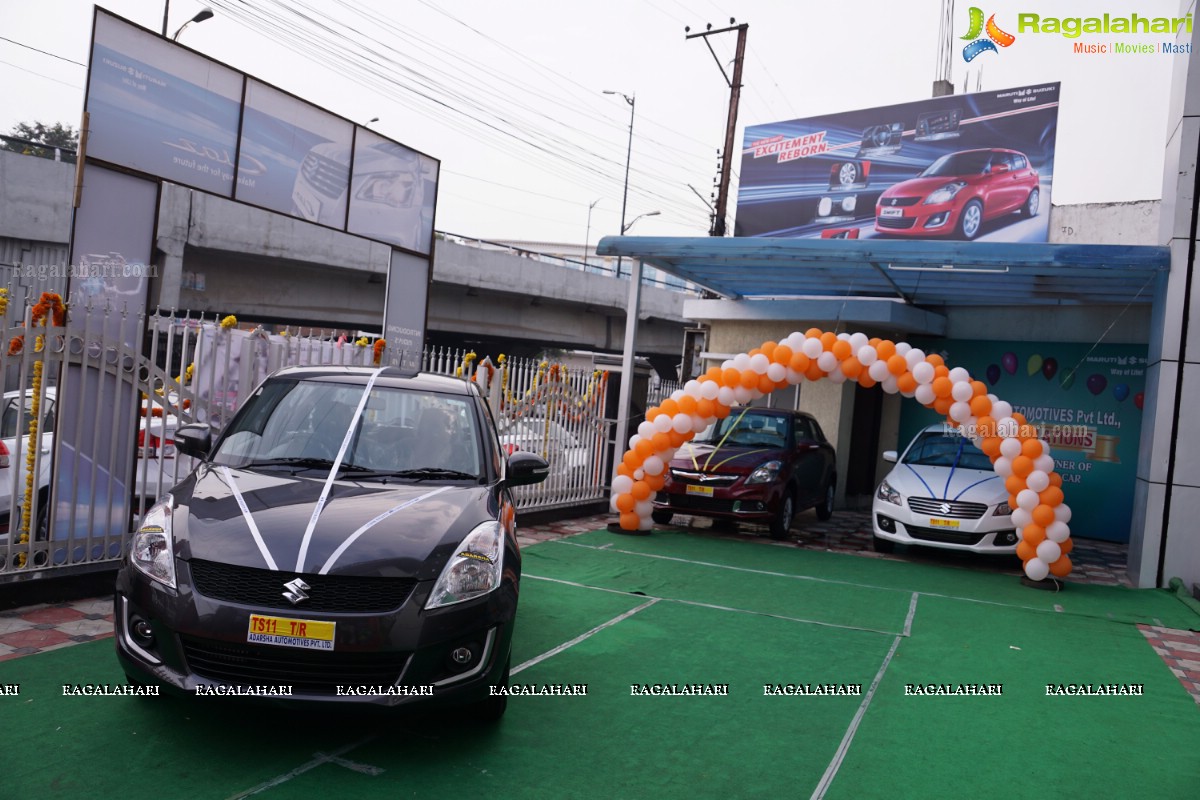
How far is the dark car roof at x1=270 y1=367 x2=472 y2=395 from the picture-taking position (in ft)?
17.6

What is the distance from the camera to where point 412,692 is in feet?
12.3

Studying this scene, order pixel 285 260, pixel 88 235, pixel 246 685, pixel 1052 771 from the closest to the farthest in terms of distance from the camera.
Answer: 1. pixel 246 685
2. pixel 1052 771
3. pixel 88 235
4. pixel 285 260

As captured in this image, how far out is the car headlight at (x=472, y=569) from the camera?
3928 mm

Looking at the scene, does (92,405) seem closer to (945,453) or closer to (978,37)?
(945,453)

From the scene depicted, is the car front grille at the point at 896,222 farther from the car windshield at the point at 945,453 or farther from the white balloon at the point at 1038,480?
the white balloon at the point at 1038,480

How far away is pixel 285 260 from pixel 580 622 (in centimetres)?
1841

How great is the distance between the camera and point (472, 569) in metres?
4.09

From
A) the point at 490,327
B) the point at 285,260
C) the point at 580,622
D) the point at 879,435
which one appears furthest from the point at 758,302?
the point at 490,327

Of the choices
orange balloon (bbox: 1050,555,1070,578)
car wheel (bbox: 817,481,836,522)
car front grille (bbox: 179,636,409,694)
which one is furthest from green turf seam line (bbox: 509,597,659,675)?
car wheel (bbox: 817,481,836,522)

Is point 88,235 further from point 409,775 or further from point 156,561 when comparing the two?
point 409,775

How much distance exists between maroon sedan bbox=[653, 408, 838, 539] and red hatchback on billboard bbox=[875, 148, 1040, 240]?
922 centimetres

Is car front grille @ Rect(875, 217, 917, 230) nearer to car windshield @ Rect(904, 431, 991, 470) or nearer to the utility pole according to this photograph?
the utility pole

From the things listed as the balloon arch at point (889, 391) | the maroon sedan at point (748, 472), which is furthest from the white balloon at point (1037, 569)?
the maroon sedan at point (748, 472)

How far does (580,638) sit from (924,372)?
221 inches
